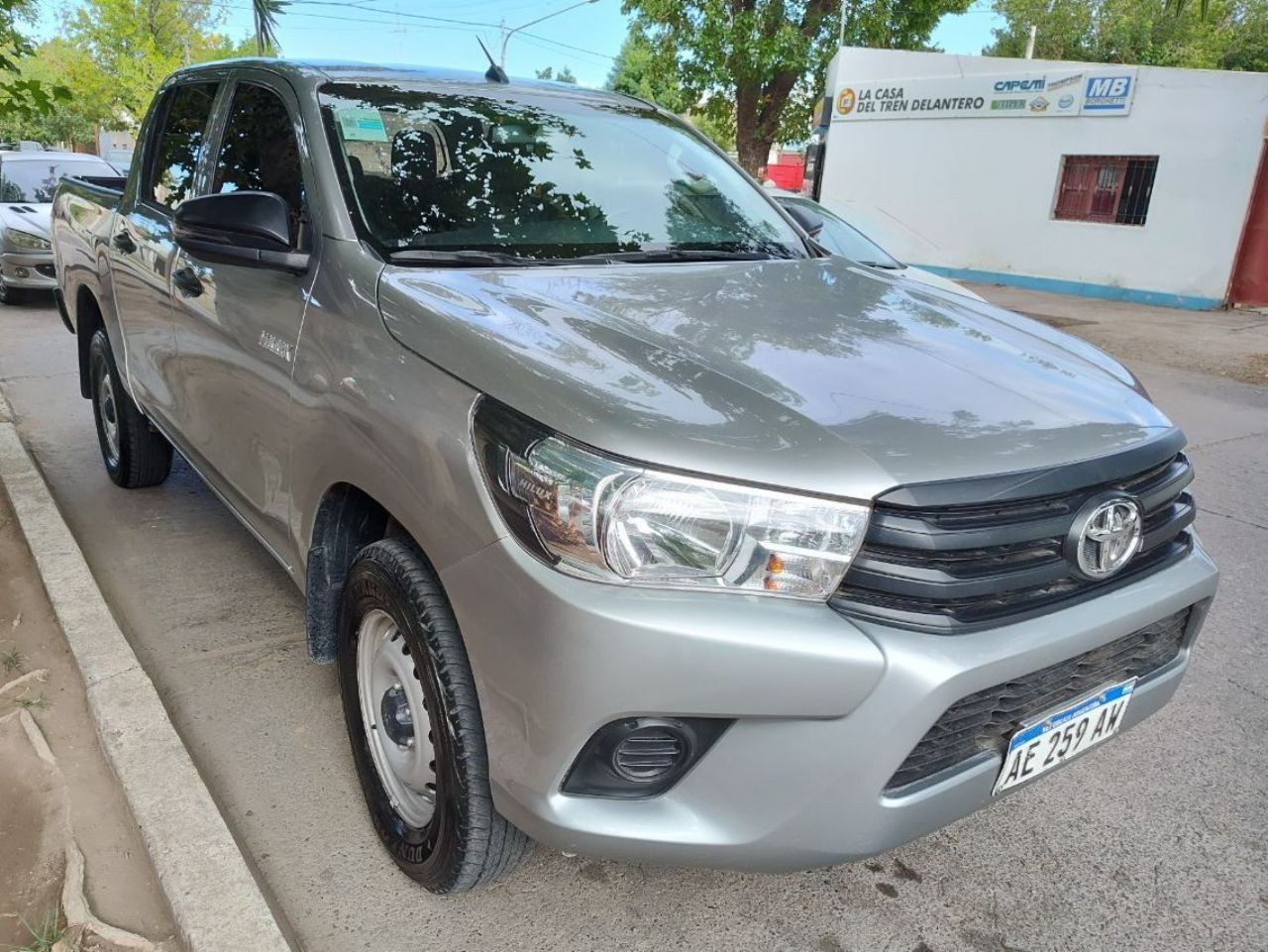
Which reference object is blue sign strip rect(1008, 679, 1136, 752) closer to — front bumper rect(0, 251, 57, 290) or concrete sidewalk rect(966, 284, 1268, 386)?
concrete sidewalk rect(966, 284, 1268, 386)

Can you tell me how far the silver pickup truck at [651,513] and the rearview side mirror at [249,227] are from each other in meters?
0.01

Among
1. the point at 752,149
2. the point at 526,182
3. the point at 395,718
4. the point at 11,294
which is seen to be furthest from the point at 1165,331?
the point at 11,294

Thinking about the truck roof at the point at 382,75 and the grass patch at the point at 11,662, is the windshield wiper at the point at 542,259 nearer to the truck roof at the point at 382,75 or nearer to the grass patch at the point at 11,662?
the truck roof at the point at 382,75

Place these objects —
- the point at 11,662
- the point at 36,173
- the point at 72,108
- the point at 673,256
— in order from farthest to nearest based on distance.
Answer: the point at 72,108
the point at 36,173
the point at 11,662
the point at 673,256

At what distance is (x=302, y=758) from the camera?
9.13 ft

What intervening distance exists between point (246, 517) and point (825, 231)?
192 inches

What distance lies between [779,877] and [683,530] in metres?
1.17

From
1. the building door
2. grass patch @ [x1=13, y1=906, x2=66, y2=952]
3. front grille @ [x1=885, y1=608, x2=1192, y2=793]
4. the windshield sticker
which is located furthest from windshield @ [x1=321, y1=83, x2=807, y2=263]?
the building door

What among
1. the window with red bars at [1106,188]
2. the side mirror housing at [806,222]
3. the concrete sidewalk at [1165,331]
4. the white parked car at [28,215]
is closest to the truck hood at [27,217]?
the white parked car at [28,215]

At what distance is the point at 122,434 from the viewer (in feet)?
15.1

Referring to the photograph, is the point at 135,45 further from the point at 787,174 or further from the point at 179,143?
the point at 179,143

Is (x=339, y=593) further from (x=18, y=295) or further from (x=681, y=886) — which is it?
(x=18, y=295)

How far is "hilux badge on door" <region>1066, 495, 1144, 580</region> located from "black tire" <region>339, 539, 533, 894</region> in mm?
1180

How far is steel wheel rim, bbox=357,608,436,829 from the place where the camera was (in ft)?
7.02
